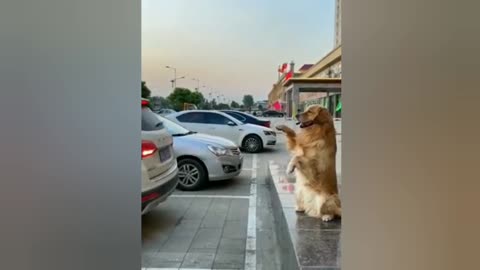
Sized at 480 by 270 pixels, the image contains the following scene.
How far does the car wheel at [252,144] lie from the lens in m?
8.75

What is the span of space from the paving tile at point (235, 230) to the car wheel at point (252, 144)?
201 inches

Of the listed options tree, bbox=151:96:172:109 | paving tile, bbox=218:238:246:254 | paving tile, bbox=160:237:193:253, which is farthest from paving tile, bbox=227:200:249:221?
tree, bbox=151:96:172:109

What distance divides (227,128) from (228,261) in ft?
18.9

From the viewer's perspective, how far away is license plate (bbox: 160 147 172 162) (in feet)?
11.4

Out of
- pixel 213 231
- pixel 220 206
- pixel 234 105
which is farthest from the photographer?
pixel 234 105

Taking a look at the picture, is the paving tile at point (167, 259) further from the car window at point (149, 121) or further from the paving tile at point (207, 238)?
the car window at point (149, 121)

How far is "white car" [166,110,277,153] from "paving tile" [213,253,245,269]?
474 centimetres

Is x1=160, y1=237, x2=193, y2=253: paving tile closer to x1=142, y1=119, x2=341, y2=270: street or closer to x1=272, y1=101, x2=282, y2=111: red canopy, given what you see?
x1=142, y1=119, x2=341, y2=270: street

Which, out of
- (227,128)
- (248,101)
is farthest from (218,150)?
(248,101)

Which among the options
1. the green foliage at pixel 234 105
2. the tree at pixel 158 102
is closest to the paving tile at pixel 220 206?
the tree at pixel 158 102

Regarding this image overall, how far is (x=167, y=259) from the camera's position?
9.11 ft

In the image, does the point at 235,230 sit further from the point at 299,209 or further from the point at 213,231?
the point at 299,209
